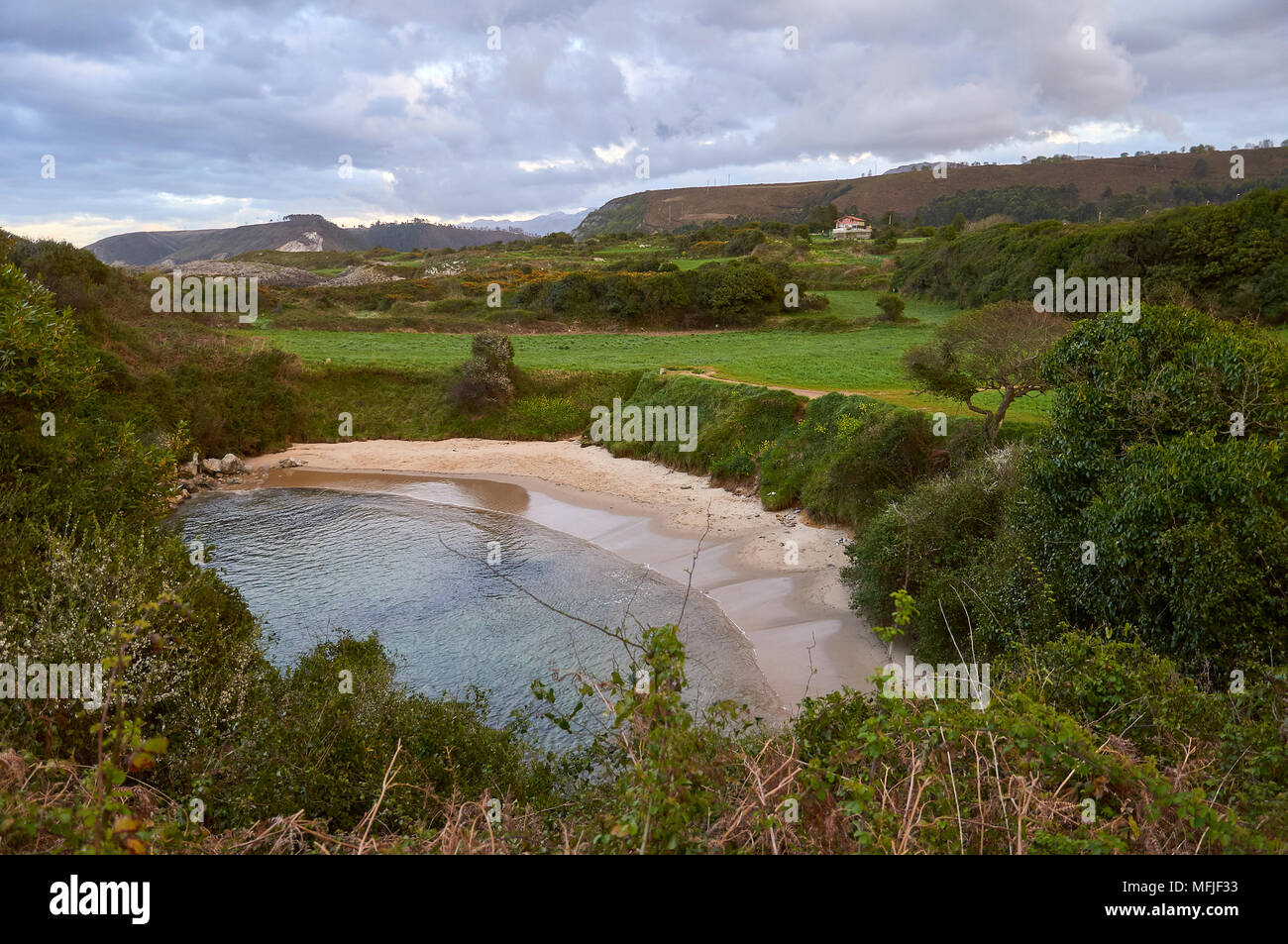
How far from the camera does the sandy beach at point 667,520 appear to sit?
1638cm

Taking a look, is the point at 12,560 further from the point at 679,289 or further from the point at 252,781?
the point at 679,289

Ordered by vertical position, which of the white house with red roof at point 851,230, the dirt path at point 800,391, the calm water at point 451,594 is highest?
the white house with red roof at point 851,230

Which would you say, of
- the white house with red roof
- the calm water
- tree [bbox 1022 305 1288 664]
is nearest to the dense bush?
tree [bbox 1022 305 1288 664]

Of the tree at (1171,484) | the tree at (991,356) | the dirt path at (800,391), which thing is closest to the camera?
the tree at (1171,484)

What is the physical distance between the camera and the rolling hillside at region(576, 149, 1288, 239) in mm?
134875

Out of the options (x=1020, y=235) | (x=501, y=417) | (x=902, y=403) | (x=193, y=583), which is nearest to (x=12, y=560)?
(x=193, y=583)

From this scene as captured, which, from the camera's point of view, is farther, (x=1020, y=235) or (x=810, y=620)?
(x=1020, y=235)

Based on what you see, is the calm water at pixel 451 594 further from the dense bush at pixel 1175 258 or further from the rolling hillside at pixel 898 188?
the rolling hillside at pixel 898 188

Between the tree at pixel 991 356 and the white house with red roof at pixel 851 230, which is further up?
the white house with red roof at pixel 851 230

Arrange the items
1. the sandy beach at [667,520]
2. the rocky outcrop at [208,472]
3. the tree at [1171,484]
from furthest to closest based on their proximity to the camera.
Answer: the rocky outcrop at [208,472], the sandy beach at [667,520], the tree at [1171,484]

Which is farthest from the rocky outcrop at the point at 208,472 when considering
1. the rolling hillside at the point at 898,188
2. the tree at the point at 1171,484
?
the rolling hillside at the point at 898,188

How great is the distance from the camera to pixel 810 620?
17531 mm

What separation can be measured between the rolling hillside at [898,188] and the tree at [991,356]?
123072 mm

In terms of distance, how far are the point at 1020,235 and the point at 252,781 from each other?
60315 mm
